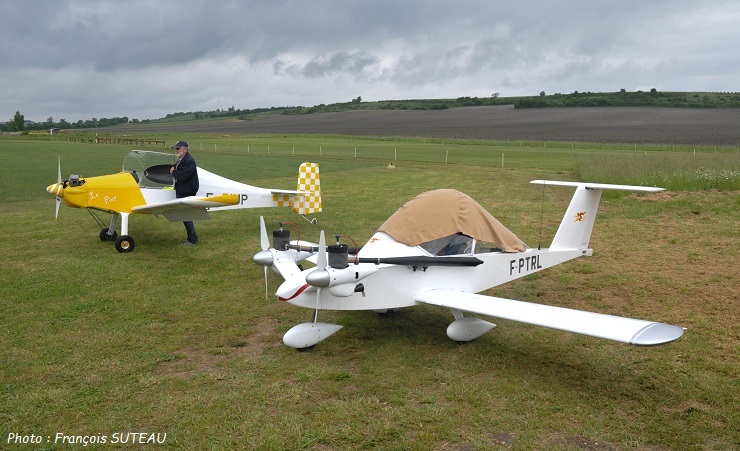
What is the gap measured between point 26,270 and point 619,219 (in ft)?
41.1

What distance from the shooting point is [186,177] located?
11172 mm

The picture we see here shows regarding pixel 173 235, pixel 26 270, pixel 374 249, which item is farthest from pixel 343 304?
pixel 173 235

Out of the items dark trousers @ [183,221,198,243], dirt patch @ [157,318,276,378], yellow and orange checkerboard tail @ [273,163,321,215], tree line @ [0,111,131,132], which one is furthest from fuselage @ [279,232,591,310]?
tree line @ [0,111,131,132]

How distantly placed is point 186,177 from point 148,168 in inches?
40.2

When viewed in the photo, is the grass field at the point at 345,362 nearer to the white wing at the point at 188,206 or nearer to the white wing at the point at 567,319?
the white wing at the point at 567,319

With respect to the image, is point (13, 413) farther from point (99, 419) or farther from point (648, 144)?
point (648, 144)

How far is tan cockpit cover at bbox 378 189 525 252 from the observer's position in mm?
6449

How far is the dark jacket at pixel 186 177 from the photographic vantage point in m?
11.1

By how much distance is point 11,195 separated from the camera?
18.5 m

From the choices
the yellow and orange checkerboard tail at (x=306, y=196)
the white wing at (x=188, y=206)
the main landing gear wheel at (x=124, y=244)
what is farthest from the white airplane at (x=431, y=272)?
the yellow and orange checkerboard tail at (x=306, y=196)

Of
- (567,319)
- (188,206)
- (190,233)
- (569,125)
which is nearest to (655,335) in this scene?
(567,319)

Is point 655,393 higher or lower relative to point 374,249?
lower

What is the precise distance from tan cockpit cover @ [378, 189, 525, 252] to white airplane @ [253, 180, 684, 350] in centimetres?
1

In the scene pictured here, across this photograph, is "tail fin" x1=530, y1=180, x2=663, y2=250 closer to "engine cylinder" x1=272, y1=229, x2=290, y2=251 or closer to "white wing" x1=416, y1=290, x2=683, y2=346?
"white wing" x1=416, y1=290, x2=683, y2=346
